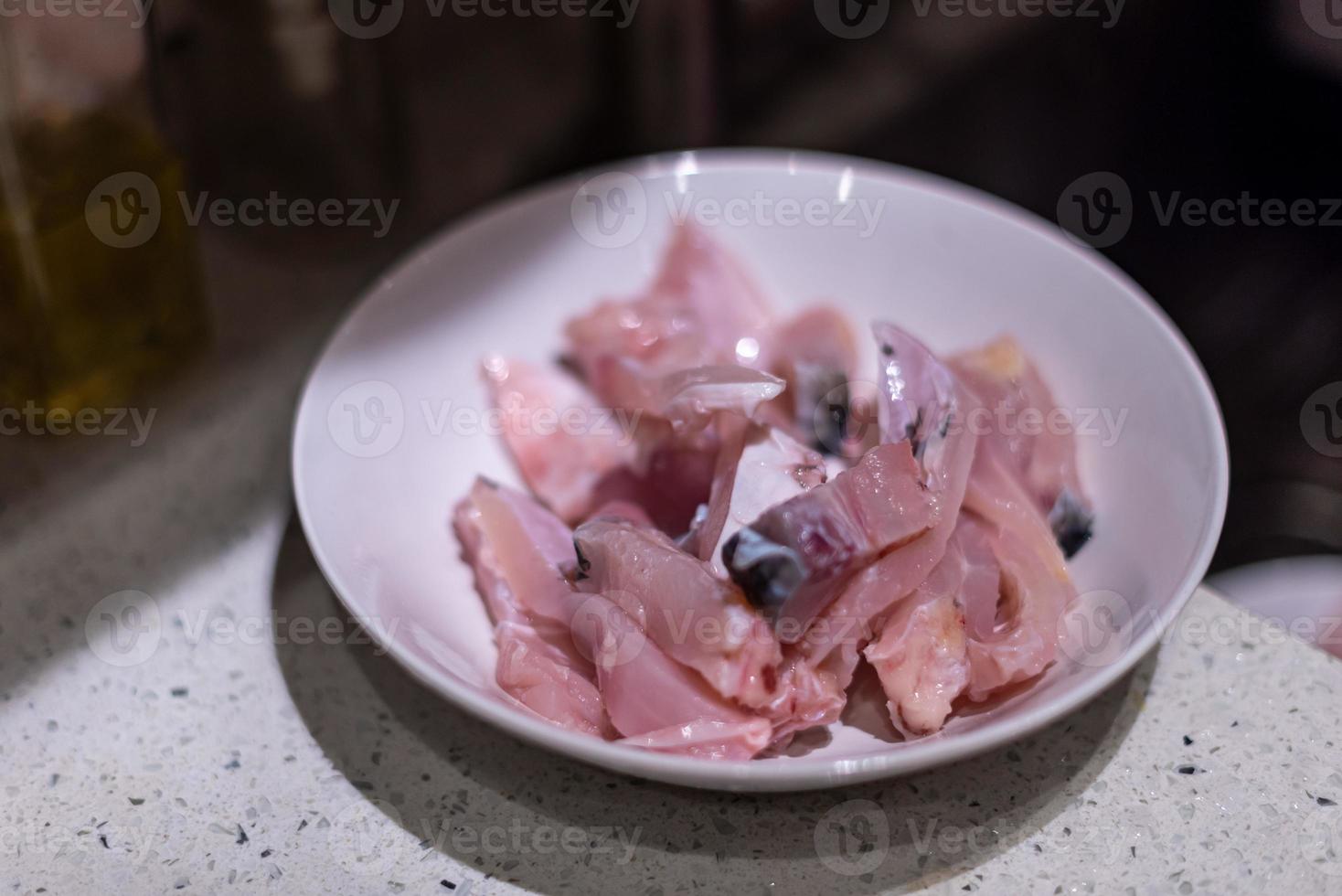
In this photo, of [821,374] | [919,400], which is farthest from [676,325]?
[919,400]

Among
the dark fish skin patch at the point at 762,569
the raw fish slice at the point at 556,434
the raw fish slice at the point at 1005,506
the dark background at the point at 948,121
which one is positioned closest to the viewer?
the dark fish skin patch at the point at 762,569

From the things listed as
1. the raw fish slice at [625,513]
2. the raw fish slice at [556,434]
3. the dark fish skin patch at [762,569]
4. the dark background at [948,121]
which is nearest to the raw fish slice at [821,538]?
the dark fish skin patch at [762,569]

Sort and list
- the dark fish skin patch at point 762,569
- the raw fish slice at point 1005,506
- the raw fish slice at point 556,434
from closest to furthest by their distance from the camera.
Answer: the dark fish skin patch at point 762,569 → the raw fish slice at point 1005,506 → the raw fish slice at point 556,434

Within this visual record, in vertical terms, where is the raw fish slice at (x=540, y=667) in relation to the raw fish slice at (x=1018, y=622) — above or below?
below

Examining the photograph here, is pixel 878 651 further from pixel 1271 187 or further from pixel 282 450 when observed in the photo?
pixel 1271 187

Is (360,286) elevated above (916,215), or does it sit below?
below

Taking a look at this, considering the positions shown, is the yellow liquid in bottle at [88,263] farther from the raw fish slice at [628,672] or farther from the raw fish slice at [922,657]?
the raw fish slice at [922,657]

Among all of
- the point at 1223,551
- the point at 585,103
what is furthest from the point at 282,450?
the point at 1223,551
